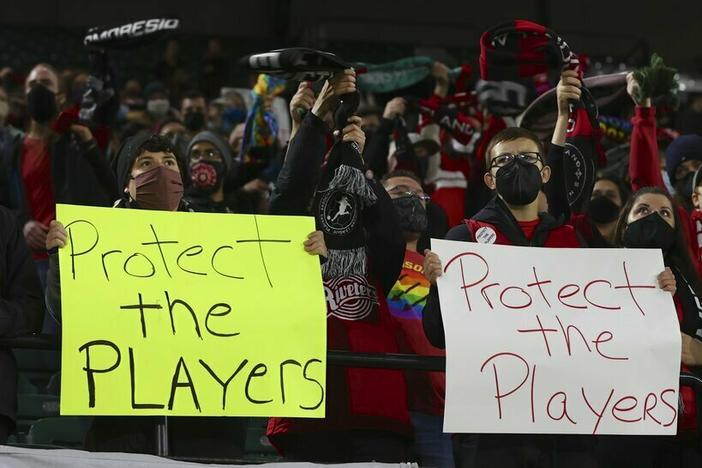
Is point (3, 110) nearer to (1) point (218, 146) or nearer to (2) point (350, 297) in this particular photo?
(1) point (218, 146)

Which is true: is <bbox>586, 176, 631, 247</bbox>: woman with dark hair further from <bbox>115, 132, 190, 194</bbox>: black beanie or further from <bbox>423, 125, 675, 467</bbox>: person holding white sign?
<bbox>115, 132, 190, 194</bbox>: black beanie

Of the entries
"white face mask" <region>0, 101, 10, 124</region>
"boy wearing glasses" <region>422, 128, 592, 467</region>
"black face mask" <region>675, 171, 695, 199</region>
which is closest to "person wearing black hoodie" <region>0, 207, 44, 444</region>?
"boy wearing glasses" <region>422, 128, 592, 467</region>

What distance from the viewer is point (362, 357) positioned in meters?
3.78

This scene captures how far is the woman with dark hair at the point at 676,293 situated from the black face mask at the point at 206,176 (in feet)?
6.92

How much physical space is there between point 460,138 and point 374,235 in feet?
10.5

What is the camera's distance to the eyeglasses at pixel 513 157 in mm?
4312

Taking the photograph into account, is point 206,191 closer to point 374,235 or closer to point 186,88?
point 374,235

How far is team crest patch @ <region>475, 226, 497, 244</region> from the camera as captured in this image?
166 inches

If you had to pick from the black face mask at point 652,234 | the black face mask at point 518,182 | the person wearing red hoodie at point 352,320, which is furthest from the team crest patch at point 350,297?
the black face mask at point 652,234

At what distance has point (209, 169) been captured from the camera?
6.16 m

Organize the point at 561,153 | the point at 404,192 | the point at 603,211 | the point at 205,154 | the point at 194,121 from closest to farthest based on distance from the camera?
the point at 561,153, the point at 404,192, the point at 603,211, the point at 205,154, the point at 194,121

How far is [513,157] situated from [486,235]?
0.28m

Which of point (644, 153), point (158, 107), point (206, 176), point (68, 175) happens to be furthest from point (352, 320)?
point (158, 107)

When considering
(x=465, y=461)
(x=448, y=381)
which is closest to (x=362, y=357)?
(x=448, y=381)
